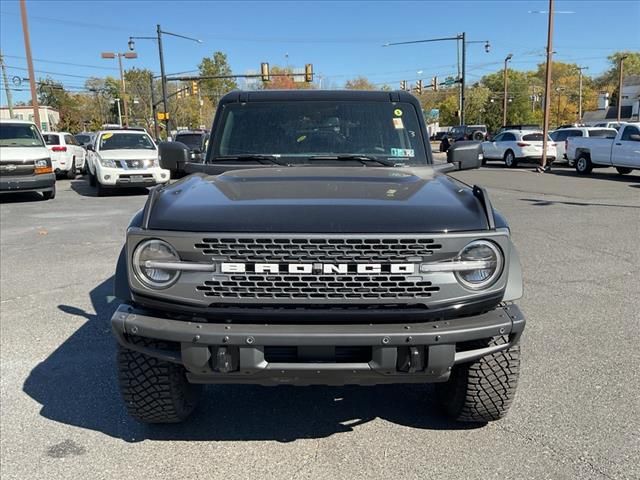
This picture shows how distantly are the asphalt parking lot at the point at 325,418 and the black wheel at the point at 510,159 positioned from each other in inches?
821

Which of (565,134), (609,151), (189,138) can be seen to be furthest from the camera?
(565,134)

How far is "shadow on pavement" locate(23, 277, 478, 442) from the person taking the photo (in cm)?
329

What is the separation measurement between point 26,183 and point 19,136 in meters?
1.46

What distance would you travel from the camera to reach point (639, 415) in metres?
3.34

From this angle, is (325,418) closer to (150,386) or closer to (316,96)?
(150,386)

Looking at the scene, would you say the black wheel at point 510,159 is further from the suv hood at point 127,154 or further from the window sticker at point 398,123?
the window sticker at point 398,123

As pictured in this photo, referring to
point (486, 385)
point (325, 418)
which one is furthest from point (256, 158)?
point (486, 385)

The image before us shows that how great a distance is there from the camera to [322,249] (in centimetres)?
253

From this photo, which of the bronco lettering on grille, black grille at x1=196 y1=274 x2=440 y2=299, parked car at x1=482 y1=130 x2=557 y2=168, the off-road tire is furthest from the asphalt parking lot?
the off-road tire

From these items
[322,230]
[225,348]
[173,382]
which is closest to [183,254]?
[225,348]

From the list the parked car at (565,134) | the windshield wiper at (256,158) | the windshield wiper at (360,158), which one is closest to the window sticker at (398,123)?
the windshield wiper at (360,158)

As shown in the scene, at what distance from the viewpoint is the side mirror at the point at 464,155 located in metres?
4.20

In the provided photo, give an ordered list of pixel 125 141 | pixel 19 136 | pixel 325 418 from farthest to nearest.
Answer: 1. pixel 125 141
2. pixel 19 136
3. pixel 325 418

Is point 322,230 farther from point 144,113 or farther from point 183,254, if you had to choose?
point 144,113
